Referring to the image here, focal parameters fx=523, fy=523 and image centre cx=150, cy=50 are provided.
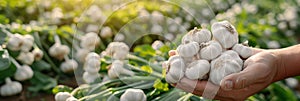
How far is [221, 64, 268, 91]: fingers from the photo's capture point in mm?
1208

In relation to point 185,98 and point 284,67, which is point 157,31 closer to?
point 185,98

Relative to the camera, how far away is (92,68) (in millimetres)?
1746

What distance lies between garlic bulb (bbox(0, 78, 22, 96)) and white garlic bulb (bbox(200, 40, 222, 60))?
945 millimetres

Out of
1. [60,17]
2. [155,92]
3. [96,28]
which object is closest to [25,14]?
[60,17]

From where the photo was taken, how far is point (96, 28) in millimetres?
2420

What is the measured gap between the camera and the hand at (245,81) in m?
1.22

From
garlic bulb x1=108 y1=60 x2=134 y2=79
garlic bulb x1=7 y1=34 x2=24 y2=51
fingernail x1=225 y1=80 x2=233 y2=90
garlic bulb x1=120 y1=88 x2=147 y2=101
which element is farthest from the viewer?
garlic bulb x1=7 y1=34 x2=24 y2=51

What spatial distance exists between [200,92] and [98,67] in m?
0.53

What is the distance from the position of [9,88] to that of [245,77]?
1.06 m

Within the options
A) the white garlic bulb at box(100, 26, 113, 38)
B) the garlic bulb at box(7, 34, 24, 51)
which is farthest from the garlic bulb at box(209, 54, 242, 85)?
the white garlic bulb at box(100, 26, 113, 38)

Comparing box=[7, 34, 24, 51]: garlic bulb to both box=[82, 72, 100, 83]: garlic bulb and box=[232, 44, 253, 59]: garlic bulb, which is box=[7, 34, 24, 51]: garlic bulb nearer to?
box=[82, 72, 100, 83]: garlic bulb

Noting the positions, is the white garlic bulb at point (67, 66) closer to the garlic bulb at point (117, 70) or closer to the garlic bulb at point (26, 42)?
the garlic bulb at point (26, 42)

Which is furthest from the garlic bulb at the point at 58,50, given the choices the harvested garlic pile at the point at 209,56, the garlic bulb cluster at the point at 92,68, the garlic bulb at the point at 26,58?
the harvested garlic pile at the point at 209,56

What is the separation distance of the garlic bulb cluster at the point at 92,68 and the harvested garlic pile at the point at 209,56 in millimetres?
472
